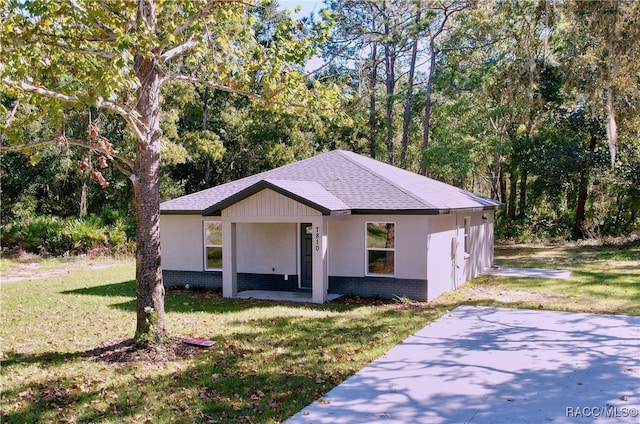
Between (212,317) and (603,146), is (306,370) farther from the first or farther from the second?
(603,146)

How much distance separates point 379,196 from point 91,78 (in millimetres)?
7957

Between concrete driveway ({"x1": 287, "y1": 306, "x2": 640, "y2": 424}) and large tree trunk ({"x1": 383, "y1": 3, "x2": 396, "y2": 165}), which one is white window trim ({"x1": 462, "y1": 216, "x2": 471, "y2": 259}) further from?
large tree trunk ({"x1": 383, "y1": 3, "x2": 396, "y2": 165})

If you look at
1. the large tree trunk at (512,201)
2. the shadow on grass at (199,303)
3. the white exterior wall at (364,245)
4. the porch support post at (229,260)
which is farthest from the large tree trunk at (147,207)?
the large tree trunk at (512,201)

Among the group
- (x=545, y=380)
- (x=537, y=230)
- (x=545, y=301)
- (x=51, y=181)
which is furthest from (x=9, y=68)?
(x=537, y=230)

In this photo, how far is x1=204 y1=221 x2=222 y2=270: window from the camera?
48.4 ft

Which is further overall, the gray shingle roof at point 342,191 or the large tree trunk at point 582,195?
the large tree trunk at point 582,195

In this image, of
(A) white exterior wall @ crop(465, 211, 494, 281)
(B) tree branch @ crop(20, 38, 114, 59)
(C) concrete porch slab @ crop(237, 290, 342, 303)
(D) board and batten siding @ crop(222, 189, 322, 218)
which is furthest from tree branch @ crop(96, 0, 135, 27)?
(A) white exterior wall @ crop(465, 211, 494, 281)

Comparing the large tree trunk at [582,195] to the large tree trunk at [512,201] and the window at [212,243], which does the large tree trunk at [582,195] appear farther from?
the window at [212,243]

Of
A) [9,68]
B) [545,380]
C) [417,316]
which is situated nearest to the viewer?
[9,68]

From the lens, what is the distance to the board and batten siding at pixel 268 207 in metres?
12.5

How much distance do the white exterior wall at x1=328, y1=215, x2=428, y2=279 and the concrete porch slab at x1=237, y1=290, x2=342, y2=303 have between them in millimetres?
821

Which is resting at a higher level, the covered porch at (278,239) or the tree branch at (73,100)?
the tree branch at (73,100)

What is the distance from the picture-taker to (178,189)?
87.6ft

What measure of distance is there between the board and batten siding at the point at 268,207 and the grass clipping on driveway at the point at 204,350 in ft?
6.83
